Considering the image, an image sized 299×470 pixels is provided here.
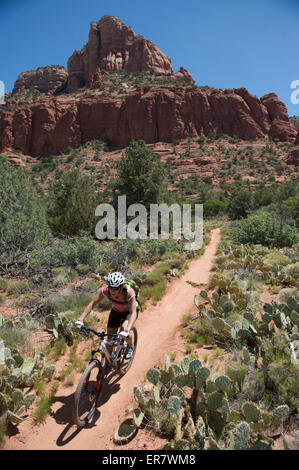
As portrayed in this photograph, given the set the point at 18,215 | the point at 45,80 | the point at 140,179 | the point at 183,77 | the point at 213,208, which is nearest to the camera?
the point at 18,215

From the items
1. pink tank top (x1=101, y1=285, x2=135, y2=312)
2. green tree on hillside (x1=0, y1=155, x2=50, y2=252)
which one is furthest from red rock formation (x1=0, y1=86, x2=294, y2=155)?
pink tank top (x1=101, y1=285, x2=135, y2=312)

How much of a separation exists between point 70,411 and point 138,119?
64639 millimetres

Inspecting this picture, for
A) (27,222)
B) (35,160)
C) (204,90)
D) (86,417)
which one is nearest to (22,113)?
(35,160)

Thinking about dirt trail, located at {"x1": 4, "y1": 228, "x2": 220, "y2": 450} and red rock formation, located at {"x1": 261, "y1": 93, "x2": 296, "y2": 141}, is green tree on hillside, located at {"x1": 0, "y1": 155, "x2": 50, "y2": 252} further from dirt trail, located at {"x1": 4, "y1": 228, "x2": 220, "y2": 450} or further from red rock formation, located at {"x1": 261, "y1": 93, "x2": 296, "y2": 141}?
red rock formation, located at {"x1": 261, "y1": 93, "x2": 296, "y2": 141}

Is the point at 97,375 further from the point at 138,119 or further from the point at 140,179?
the point at 138,119

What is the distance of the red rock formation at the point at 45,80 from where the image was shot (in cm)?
9206

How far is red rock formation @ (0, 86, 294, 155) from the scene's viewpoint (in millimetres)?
59344

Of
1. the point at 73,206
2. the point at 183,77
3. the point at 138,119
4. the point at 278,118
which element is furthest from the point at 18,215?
the point at 183,77

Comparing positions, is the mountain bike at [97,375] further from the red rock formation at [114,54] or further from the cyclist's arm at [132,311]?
the red rock formation at [114,54]

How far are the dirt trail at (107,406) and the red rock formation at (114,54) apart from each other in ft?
298

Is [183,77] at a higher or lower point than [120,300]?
higher

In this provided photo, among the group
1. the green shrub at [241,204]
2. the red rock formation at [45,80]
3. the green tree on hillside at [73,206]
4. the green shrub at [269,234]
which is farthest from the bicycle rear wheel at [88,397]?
the red rock formation at [45,80]

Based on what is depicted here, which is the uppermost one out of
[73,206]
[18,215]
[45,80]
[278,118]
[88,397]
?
[45,80]

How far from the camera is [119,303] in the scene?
3633 mm
